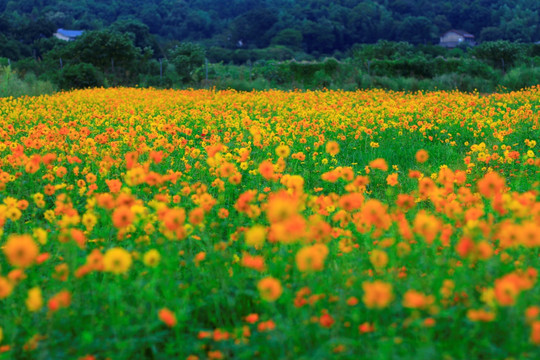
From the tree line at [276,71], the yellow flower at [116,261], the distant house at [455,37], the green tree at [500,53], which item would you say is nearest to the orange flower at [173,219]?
the yellow flower at [116,261]

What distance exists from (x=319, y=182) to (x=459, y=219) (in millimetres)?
2838

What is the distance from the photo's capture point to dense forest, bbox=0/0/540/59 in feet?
151

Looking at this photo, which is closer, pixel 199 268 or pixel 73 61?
pixel 199 268

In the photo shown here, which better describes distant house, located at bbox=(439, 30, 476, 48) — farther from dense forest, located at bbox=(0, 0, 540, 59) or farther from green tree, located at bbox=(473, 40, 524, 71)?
green tree, located at bbox=(473, 40, 524, 71)

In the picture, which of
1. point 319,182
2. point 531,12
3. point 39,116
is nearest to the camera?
point 319,182

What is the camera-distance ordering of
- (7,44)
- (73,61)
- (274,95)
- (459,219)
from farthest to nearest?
(7,44) → (73,61) → (274,95) → (459,219)

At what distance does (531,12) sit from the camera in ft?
150

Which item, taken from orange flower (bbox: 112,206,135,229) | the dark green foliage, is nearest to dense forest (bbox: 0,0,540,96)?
the dark green foliage

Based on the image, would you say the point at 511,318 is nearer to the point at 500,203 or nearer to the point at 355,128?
the point at 500,203

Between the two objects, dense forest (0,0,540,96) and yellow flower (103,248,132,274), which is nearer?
yellow flower (103,248,132,274)

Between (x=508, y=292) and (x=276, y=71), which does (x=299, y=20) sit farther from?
(x=508, y=292)

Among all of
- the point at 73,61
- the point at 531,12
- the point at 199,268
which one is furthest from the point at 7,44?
the point at 531,12

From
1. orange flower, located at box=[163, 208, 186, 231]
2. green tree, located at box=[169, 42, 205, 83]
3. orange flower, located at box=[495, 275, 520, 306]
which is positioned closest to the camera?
orange flower, located at box=[495, 275, 520, 306]

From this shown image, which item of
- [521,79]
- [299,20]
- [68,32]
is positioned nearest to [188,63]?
[521,79]
